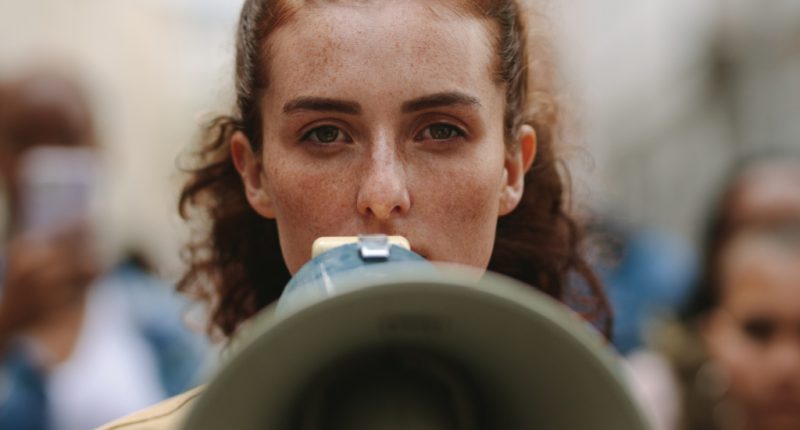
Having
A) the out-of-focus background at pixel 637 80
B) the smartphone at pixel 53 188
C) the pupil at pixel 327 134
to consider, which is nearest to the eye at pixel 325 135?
the pupil at pixel 327 134

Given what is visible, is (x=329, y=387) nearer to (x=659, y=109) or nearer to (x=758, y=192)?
(x=758, y=192)

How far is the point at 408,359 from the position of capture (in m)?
2.19

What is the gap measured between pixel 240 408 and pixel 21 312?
231 cm

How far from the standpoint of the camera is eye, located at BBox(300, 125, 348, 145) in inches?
94.6

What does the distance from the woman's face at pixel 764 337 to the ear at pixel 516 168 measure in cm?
147

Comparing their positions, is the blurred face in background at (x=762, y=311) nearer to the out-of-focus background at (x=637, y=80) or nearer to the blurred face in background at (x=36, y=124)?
the blurred face in background at (x=36, y=124)

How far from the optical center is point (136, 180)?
13.5m

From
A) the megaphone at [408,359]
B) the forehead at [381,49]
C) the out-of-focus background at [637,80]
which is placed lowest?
the megaphone at [408,359]

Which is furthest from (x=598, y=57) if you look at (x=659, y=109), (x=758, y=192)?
(x=758, y=192)

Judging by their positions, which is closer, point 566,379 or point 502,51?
point 566,379

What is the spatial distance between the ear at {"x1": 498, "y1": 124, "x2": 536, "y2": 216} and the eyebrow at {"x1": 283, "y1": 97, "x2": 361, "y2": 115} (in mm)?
388

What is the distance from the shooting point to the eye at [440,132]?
7.84 feet

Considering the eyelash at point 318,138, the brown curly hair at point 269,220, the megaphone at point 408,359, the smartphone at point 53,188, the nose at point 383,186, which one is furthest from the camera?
the smartphone at point 53,188

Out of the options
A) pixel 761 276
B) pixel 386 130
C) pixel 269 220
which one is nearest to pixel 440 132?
pixel 386 130
